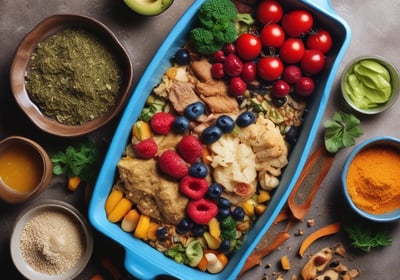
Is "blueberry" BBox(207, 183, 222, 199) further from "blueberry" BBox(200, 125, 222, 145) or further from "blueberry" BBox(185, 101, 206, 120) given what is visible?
"blueberry" BBox(185, 101, 206, 120)

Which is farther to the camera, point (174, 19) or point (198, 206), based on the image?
point (174, 19)

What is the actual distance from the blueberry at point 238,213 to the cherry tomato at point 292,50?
25.2 inches

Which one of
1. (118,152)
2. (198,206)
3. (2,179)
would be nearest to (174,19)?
(118,152)

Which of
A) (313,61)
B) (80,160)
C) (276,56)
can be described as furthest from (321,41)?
(80,160)

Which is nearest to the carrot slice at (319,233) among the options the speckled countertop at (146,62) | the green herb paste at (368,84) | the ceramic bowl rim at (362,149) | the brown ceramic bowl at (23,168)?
the speckled countertop at (146,62)

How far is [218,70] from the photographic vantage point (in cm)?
249

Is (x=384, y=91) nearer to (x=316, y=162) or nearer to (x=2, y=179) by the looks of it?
(x=316, y=162)

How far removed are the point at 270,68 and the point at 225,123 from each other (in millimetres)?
299

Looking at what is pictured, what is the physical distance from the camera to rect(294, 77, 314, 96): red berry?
2.49 m

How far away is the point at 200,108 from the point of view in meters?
2.46

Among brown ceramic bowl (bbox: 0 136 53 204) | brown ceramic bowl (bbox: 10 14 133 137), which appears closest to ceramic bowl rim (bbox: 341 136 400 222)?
brown ceramic bowl (bbox: 10 14 133 137)

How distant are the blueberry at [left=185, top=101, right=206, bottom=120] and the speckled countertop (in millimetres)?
361

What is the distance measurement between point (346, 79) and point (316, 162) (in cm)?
38

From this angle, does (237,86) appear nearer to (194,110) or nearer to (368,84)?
(194,110)
